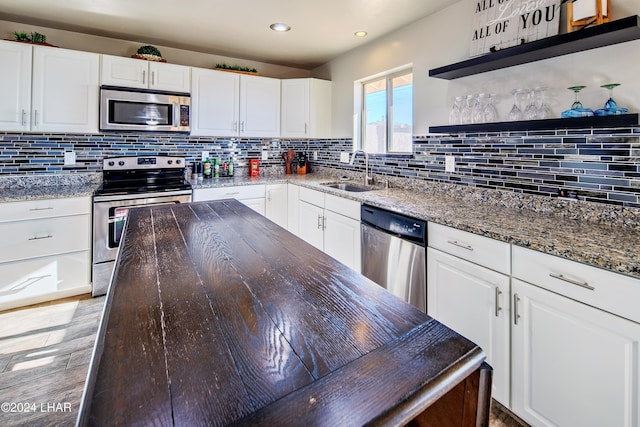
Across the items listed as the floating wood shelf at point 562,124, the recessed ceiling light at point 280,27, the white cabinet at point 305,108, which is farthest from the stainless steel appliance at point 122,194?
the floating wood shelf at point 562,124

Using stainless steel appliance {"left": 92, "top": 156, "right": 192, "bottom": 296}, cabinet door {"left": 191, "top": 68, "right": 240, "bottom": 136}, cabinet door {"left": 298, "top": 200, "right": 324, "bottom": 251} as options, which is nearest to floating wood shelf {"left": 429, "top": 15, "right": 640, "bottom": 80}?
cabinet door {"left": 298, "top": 200, "right": 324, "bottom": 251}

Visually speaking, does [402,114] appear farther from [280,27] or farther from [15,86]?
[15,86]

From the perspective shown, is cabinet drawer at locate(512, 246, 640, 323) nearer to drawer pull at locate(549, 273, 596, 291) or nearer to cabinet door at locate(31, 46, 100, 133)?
drawer pull at locate(549, 273, 596, 291)

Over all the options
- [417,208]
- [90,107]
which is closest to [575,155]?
[417,208]

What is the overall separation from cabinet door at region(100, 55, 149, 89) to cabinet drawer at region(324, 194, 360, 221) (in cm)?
204

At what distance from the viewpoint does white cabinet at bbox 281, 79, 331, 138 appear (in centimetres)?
381

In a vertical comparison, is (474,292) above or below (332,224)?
below

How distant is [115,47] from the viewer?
10.5 ft

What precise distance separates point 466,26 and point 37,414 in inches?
→ 132

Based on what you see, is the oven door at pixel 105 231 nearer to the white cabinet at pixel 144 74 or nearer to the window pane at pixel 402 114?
the white cabinet at pixel 144 74

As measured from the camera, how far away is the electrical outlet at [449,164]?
242 cm

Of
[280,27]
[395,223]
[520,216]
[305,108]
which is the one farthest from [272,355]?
[305,108]

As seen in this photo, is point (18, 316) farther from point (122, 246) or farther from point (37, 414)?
point (122, 246)

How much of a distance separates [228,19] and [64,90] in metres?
1.51
